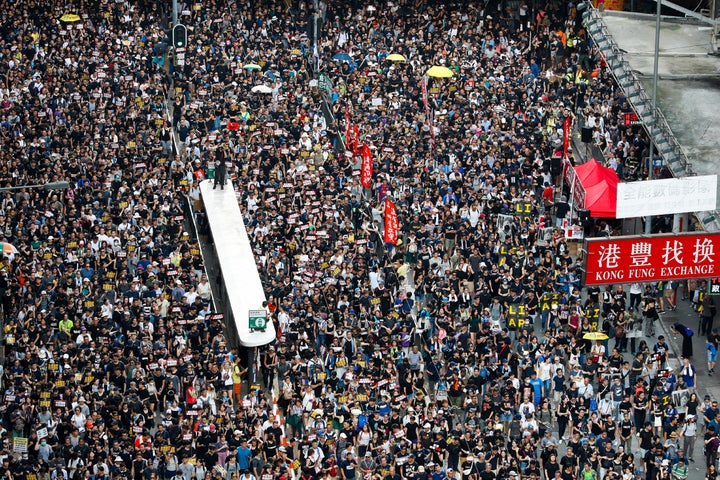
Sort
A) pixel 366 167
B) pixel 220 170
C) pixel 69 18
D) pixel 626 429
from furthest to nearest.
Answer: pixel 69 18 → pixel 366 167 → pixel 220 170 → pixel 626 429

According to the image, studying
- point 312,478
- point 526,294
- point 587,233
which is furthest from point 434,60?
point 312,478

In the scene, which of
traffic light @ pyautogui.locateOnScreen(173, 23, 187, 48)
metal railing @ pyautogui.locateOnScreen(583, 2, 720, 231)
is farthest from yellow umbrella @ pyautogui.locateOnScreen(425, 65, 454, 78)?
traffic light @ pyautogui.locateOnScreen(173, 23, 187, 48)

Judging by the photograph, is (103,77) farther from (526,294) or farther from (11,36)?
(526,294)

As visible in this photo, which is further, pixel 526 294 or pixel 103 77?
pixel 103 77

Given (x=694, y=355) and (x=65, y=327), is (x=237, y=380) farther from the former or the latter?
(x=694, y=355)

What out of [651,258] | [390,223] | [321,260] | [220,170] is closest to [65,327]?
[321,260]

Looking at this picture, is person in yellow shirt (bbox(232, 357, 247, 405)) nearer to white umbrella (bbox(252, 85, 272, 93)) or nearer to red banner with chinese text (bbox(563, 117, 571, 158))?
red banner with chinese text (bbox(563, 117, 571, 158))

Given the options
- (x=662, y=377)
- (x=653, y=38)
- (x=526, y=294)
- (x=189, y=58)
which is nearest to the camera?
(x=662, y=377)
